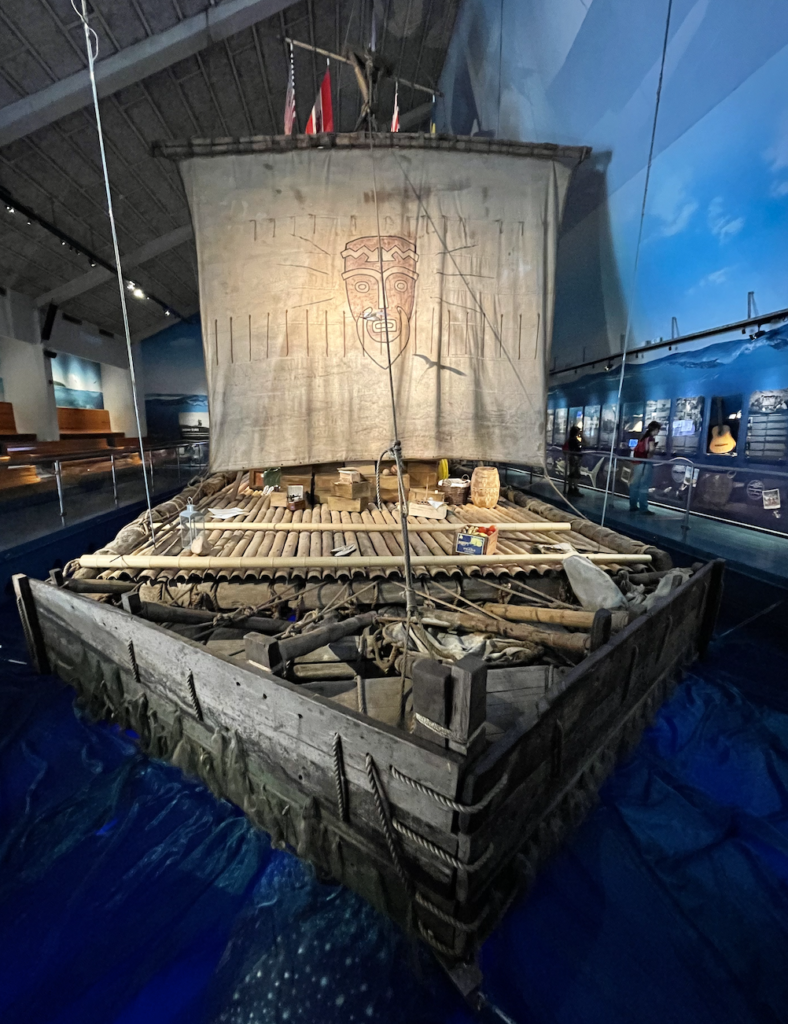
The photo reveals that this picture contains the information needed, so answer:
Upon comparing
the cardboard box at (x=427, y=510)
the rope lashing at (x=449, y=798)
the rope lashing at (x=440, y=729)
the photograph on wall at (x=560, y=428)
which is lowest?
the rope lashing at (x=449, y=798)

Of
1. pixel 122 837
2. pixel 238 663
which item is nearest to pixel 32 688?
pixel 122 837

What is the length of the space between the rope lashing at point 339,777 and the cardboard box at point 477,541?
2.45 m

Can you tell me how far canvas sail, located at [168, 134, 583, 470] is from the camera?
16.4ft

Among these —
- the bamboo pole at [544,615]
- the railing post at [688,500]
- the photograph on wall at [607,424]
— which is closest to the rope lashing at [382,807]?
the bamboo pole at [544,615]

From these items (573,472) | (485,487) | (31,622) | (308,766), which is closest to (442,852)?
(308,766)

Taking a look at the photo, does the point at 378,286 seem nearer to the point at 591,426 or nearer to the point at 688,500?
the point at 688,500

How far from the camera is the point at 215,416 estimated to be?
538 cm

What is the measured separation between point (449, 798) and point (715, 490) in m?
6.33

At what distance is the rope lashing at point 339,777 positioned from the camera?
225 centimetres

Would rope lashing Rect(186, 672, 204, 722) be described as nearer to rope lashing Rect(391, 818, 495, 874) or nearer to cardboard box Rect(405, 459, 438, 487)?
rope lashing Rect(391, 818, 495, 874)

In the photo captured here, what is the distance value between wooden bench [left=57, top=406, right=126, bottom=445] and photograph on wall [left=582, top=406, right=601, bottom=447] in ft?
58.3

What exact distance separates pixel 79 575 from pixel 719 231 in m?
9.57

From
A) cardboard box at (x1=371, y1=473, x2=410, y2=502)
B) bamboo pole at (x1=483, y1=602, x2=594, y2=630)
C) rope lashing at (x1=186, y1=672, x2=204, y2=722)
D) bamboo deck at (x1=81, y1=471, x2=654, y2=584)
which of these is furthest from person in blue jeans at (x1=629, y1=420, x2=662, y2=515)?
rope lashing at (x1=186, y1=672, x2=204, y2=722)

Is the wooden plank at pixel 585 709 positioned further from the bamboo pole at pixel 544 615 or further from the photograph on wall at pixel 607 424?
the photograph on wall at pixel 607 424
